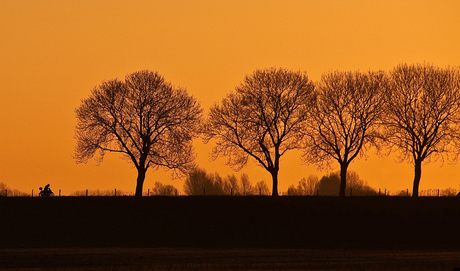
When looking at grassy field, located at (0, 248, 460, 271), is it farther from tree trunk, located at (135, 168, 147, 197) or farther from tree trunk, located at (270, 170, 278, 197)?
tree trunk, located at (135, 168, 147, 197)

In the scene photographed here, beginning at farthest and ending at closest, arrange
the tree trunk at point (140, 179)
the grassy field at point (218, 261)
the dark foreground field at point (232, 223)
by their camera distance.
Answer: the tree trunk at point (140, 179) → the dark foreground field at point (232, 223) → the grassy field at point (218, 261)

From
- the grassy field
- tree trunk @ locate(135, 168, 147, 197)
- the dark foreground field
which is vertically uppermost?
tree trunk @ locate(135, 168, 147, 197)

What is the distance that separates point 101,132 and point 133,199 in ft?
63.2

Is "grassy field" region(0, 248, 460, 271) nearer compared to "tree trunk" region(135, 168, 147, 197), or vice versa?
"grassy field" region(0, 248, 460, 271)

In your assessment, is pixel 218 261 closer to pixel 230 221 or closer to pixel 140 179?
pixel 230 221

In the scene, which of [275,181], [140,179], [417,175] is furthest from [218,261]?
[140,179]

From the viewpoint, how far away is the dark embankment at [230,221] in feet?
333

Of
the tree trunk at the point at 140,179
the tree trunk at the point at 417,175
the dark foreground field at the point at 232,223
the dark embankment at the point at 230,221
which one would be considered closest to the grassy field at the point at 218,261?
the dark foreground field at the point at 232,223

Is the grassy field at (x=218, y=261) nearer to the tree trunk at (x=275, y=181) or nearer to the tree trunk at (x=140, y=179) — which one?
the tree trunk at (x=275, y=181)

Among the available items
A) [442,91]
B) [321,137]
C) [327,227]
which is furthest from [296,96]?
[327,227]

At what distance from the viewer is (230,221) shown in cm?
10575

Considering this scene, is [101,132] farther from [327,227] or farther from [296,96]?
[327,227]

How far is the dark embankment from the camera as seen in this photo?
10162cm

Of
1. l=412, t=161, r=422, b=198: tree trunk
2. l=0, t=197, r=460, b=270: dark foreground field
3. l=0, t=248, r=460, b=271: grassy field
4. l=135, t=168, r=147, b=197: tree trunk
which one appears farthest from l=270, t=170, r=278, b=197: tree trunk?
l=0, t=248, r=460, b=271: grassy field
